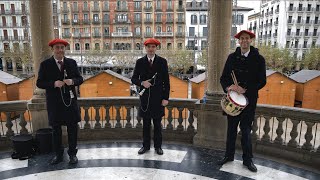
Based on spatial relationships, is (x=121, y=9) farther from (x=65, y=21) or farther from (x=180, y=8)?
(x=180, y=8)

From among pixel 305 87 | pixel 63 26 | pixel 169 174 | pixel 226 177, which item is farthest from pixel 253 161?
pixel 63 26

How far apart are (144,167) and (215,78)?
6.82 feet

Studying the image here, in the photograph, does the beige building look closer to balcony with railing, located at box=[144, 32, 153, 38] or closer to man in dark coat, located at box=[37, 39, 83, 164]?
balcony with railing, located at box=[144, 32, 153, 38]

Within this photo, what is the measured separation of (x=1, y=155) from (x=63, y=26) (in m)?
40.5

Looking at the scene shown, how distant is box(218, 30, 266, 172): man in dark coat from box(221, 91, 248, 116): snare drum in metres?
0.08

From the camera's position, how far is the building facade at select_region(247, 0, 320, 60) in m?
47.2

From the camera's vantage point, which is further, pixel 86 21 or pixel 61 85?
pixel 86 21

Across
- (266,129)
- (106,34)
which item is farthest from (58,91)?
(106,34)

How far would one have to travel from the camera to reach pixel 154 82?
4.74 meters

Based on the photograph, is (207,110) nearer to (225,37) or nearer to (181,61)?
(225,37)

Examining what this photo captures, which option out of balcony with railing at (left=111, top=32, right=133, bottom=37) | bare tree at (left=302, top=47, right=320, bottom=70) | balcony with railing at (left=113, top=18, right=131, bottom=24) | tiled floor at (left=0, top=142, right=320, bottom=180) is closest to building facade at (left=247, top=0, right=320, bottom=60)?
bare tree at (left=302, top=47, right=320, bottom=70)

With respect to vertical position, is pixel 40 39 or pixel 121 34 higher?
pixel 121 34

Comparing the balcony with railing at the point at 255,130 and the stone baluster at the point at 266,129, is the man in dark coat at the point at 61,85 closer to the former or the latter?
the balcony with railing at the point at 255,130

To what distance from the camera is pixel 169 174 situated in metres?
4.24
